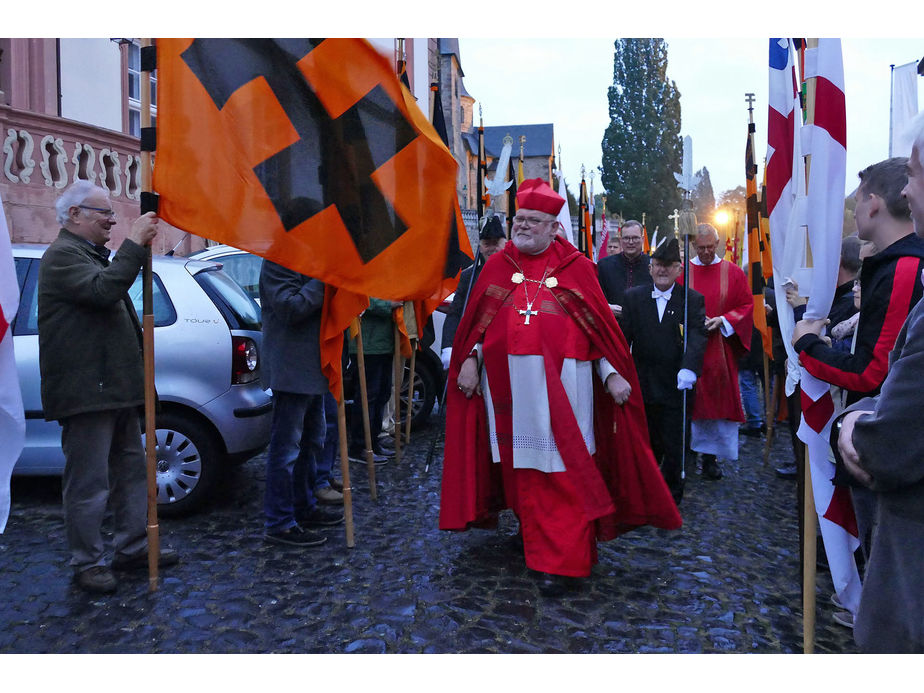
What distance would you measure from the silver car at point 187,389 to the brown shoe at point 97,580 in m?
1.20

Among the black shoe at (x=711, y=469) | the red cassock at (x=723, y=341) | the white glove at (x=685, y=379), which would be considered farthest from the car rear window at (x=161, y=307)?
the black shoe at (x=711, y=469)

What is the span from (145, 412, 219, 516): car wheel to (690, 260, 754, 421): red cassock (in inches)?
156

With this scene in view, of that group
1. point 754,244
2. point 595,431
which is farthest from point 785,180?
point 754,244

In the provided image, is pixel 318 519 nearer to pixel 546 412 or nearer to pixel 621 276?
pixel 546 412

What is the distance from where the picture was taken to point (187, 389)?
16.9 feet

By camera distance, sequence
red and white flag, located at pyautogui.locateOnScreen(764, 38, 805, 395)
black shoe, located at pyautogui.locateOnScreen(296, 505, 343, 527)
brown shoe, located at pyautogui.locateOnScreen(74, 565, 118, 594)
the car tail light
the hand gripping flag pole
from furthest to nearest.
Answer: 1. the hand gripping flag pole
2. the car tail light
3. black shoe, located at pyautogui.locateOnScreen(296, 505, 343, 527)
4. brown shoe, located at pyautogui.locateOnScreen(74, 565, 118, 594)
5. red and white flag, located at pyautogui.locateOnScreen(764, 38, 805, 395)

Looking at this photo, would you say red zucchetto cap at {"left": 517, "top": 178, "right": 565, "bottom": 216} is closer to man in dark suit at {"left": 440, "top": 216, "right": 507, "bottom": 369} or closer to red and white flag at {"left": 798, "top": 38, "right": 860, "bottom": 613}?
red and white flag at {"left": 798, "top": 38, "right": 860, "bottom": 613}

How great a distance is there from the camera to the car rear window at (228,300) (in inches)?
209

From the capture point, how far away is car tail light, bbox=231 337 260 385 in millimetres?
5234

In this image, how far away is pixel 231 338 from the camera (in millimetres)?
5234

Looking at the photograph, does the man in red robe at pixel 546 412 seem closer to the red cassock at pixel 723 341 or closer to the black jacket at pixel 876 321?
the black jacket at pixel 876 321

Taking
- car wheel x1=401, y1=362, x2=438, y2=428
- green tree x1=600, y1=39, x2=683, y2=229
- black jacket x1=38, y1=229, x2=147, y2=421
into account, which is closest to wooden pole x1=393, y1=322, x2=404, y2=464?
car wheel x1=401, y1=362, x2=438, y2=428

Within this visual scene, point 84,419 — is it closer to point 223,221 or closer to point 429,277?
point 223,221

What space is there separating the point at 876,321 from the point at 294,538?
11.0 feet
